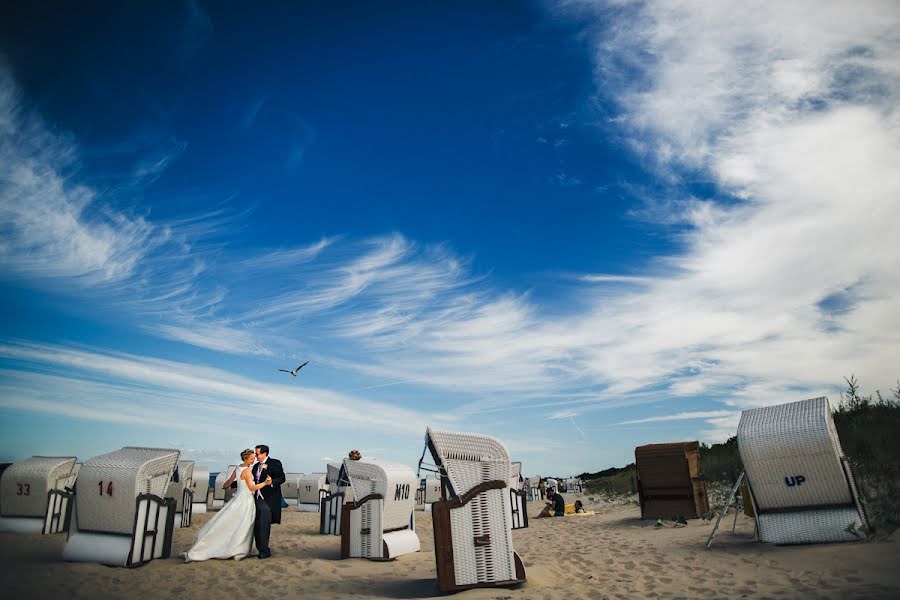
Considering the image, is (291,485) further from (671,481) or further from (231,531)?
(231,531)

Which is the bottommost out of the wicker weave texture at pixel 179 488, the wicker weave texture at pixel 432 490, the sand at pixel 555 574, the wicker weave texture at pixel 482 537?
the sand at pixel 555 574

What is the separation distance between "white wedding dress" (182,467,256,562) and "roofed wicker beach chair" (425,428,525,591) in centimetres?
431

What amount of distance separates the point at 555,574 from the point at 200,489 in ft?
60.3

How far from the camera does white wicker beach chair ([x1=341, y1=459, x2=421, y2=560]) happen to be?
9430 mm

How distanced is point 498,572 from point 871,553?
4730mm

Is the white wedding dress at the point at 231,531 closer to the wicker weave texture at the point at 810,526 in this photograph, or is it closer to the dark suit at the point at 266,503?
the dark suit at the point at 266,503

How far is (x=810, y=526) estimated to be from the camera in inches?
318

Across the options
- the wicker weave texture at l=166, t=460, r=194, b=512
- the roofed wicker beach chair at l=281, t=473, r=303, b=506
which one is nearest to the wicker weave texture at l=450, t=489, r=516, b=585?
the wicker weave texture at l=166, t=460, r=194, b=512

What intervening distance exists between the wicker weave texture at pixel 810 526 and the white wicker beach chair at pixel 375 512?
5.90m

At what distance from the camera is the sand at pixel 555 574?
624 cm

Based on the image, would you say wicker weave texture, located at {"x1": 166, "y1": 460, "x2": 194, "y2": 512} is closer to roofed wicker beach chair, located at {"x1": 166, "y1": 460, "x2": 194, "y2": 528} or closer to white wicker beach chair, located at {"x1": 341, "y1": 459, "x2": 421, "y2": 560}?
roofed wicker beach chair, located at {"x1": 166, "y1": 460, "x2": 194, "y2": 528}

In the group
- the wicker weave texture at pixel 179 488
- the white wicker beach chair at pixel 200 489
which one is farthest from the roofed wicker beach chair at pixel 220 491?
the wicker weave texture at pixel 179 488

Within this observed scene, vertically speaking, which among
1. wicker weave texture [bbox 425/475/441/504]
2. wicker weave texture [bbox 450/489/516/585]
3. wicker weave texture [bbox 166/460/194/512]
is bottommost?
wicker weave texture [bbox 450/489/516/585]

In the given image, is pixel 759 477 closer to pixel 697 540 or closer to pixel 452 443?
pixel 697 540
